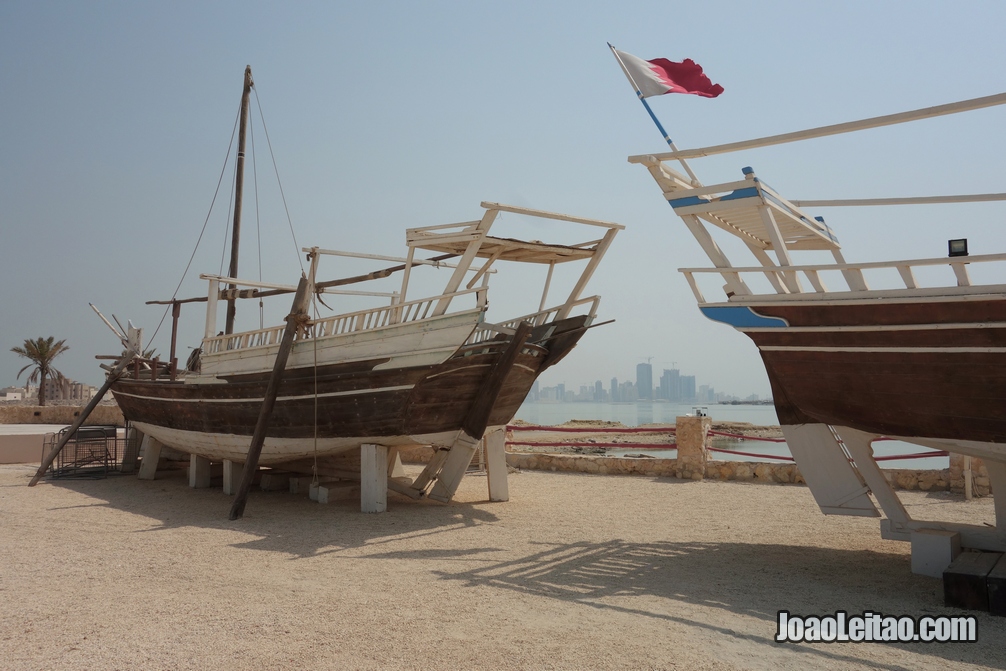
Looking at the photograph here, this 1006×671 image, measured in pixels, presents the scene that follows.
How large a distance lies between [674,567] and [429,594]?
254 cm

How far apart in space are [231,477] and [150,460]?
12.4ft

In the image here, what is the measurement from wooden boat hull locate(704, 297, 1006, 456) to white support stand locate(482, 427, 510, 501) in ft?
17.2

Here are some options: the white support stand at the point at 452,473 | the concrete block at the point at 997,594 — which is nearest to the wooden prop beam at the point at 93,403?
the white support stand at the point at 452,473

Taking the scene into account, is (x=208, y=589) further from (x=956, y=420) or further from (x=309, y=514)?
(x=956, y=420)

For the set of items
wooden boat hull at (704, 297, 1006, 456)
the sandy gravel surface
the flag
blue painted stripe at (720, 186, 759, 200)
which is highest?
the flag

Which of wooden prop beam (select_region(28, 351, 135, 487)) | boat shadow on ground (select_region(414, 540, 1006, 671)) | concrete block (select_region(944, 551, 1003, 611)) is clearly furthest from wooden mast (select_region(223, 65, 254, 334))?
concrete block (select_region(944, 551, 1003, 611))

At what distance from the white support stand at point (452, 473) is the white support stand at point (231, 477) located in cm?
411

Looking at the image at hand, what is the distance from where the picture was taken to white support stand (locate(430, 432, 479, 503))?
35.2ft

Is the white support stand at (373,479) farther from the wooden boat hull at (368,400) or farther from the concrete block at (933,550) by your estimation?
the concrete block at (933,550)

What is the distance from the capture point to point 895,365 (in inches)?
241

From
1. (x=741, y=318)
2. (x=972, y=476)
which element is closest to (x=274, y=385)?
(x=741, y=318)

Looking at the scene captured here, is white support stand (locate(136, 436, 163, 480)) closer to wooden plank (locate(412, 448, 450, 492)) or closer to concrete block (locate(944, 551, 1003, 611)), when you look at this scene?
wooden plank (locate(412, 448, 450, 492))

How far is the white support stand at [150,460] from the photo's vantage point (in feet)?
49.1

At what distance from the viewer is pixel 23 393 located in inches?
2549
